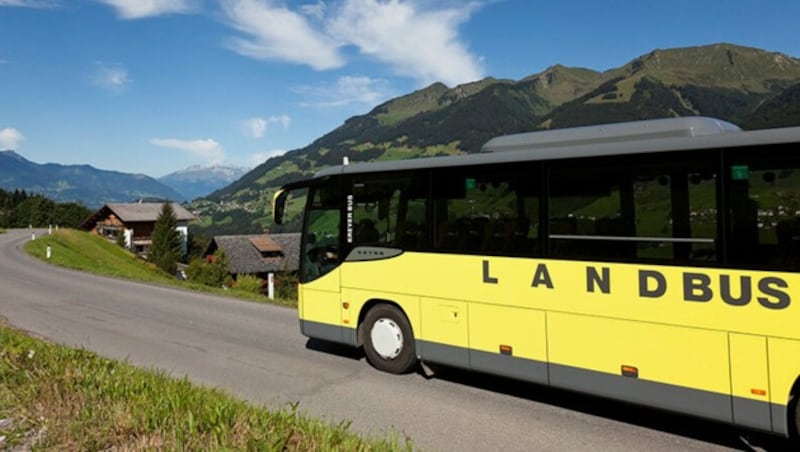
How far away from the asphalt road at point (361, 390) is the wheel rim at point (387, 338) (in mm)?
367

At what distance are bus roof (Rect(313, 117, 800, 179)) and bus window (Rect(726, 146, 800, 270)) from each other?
20cm

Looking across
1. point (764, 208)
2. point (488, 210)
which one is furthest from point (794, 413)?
point (488, 210)

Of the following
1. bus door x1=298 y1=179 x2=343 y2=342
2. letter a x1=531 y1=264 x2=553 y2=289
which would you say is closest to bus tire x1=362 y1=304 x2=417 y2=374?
bus door x1=298 y1=179 x2=343 y2=342

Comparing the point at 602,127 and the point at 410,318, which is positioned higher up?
the point at 602,127

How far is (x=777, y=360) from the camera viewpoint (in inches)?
216

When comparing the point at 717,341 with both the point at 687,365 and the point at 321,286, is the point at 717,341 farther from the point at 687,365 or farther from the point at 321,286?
the point at 321,286

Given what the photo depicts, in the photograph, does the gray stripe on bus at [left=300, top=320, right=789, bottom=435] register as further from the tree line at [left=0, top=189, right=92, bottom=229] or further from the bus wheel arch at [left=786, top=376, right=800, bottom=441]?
the tree line at [left=0, top=189, right=92, bottom=229]

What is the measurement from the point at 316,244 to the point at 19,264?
92.5ft

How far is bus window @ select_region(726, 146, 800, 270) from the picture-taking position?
5520mm

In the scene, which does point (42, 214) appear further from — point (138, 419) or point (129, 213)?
point (138, 419)

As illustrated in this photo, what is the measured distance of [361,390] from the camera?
319 inches

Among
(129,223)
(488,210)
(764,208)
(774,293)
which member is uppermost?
(129,223)

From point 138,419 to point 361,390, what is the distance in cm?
332

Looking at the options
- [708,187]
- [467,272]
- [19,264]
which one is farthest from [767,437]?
[19,264]
